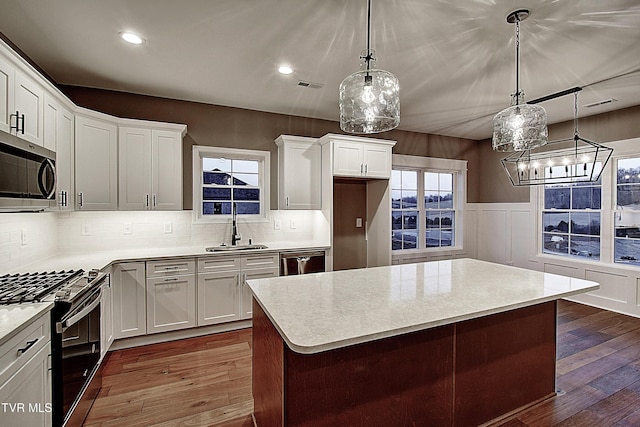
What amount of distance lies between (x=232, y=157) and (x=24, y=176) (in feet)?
7.64

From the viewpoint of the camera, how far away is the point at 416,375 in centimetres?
174

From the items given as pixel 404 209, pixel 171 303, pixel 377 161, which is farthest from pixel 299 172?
pixel 404 209

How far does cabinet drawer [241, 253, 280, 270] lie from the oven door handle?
149 cm

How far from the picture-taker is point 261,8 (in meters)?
2.09

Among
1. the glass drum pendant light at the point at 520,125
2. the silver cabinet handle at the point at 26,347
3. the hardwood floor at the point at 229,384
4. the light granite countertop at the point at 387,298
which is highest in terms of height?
the glass drum pendant light at the point at 520,125

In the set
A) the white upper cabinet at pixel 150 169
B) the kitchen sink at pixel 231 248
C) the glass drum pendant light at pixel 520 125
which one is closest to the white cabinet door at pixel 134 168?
the white upper cabinet at pixel 150 169

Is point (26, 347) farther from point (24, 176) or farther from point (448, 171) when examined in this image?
point (448, 171)

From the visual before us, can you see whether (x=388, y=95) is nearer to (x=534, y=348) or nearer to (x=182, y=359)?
(x=534, y=348)

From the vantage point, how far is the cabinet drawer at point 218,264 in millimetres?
3365

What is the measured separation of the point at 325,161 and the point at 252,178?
991mm

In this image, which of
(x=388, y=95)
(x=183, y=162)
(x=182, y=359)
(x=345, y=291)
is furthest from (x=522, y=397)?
(x=183, y=162)

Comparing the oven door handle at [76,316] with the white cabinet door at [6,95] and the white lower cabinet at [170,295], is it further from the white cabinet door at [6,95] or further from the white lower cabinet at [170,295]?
the white cabinet door at [6,95]

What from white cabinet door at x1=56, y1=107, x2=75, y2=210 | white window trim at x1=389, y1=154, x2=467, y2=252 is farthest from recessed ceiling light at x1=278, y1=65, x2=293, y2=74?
white window trim at x1=389, y1=154, x2=467, y2=252

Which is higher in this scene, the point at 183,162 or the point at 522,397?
the point at 183,162
